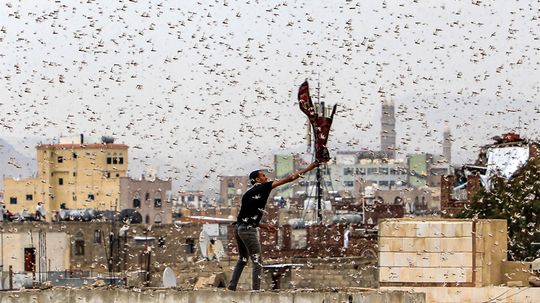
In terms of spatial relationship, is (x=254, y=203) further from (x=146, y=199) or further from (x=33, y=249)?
(x=146, y=199)

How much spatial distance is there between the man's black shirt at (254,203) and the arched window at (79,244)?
63989 millimetres

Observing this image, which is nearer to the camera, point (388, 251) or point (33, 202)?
point (388, 251)

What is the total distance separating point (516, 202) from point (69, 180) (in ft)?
326

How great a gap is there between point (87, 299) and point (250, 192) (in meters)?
2.01

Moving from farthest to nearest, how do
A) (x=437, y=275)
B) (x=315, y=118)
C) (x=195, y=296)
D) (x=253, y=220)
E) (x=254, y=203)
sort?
(x=315, y=118), (x=437, y=275), (x=253, y=220), (x=254, y=203), (x=195, y=296)

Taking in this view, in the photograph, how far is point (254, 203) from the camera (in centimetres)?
2064

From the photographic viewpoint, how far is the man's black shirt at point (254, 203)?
20.6m

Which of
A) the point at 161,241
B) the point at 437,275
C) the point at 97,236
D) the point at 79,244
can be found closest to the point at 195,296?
the point at 437,275

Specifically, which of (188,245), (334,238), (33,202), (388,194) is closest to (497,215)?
(334,238)

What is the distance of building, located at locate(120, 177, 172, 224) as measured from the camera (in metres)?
145

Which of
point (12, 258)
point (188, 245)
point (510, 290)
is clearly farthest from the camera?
point (188, 245)

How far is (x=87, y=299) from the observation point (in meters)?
20.2

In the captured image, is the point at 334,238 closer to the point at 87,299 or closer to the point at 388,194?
the point at 87,299

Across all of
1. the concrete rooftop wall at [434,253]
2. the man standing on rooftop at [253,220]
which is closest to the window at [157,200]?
the concrete rooftop wall at [434,253]
